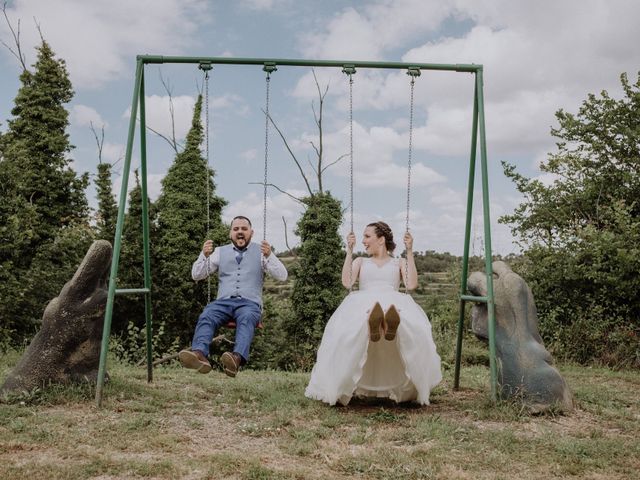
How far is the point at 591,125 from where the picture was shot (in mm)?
12398

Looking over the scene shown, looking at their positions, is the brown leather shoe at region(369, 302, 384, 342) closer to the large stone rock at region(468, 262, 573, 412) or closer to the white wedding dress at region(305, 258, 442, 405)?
the white wedding dress at region(305, 258, 442, 405)

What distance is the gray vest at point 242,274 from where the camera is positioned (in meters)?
6.50

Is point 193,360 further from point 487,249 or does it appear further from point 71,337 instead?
point 487,249

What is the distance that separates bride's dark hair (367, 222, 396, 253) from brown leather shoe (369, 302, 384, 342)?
1.30 metres

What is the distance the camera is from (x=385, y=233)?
6496 mm

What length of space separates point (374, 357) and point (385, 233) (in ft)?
4.27

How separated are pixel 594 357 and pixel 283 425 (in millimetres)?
7118

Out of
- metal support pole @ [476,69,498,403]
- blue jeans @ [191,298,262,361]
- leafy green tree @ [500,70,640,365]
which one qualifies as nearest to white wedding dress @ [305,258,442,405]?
metal support pole @ [476,69,498,403]

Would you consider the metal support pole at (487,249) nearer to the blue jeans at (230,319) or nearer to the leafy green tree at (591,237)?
the blue jeans at (230,319)

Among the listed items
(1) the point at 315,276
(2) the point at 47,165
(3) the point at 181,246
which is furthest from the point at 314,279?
(2) the point at 47,165

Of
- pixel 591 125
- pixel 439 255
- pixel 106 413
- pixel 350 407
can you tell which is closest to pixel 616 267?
pixel 591 125

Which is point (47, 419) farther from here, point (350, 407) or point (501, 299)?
point (501, 299)

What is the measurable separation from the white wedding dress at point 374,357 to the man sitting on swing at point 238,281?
2.65 ft

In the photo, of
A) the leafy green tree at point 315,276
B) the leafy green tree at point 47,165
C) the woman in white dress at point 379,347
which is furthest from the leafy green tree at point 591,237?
the leafy green tree at point 47,165
